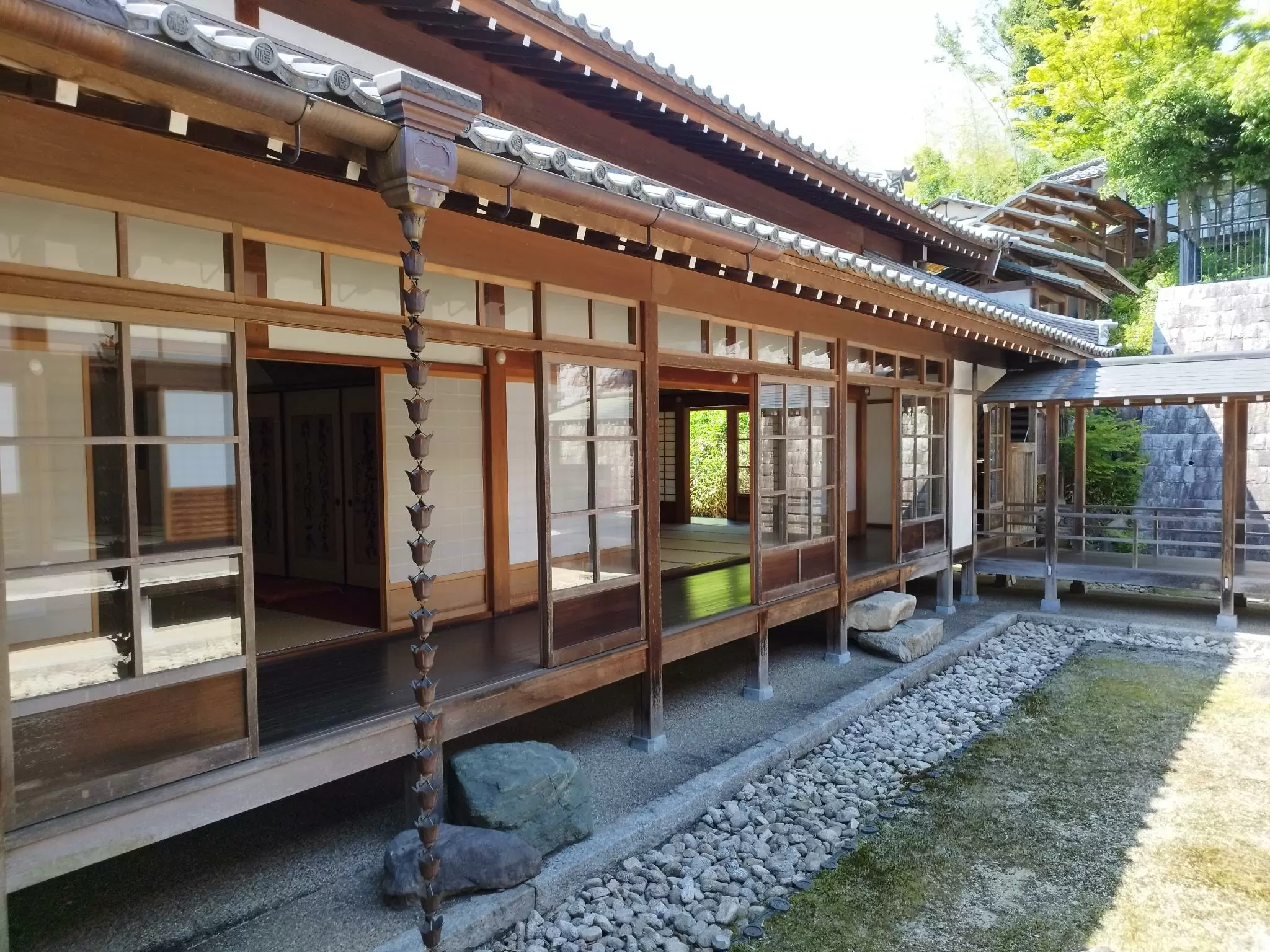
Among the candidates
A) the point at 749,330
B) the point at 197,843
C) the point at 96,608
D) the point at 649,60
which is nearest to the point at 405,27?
the point at 649,60

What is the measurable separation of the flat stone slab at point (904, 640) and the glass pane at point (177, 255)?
20.2ft

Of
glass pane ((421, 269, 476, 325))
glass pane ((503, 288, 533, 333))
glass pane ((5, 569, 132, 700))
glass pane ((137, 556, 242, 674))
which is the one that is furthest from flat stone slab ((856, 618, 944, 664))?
glass pane ((5, 569, 132, 700))

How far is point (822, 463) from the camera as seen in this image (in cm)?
688

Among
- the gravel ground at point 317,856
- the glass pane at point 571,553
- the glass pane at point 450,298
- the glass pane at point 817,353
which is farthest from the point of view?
the glass pane at point 817,353

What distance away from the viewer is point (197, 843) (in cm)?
398

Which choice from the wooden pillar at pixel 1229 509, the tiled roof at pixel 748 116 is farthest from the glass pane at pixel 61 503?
the wooden pillar at pixel 1229 509

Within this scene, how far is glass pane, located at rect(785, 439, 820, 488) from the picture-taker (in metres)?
6.47

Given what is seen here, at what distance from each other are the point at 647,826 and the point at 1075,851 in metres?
2.25

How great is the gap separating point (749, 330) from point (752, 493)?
1.23 metres

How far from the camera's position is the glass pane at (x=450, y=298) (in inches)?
168

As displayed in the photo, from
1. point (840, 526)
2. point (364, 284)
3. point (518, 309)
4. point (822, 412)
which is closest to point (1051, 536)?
point (840, 526)

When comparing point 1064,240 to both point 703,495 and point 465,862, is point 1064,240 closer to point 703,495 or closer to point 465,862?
point 703,495

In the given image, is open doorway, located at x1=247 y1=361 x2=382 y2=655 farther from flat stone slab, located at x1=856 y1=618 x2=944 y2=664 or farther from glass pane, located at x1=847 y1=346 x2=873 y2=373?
flat stone slab, located at x1=856 y1=618 x2=944 y2=664

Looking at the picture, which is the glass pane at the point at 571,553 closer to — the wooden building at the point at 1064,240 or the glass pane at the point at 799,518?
the glass pane at the point at 799,518
